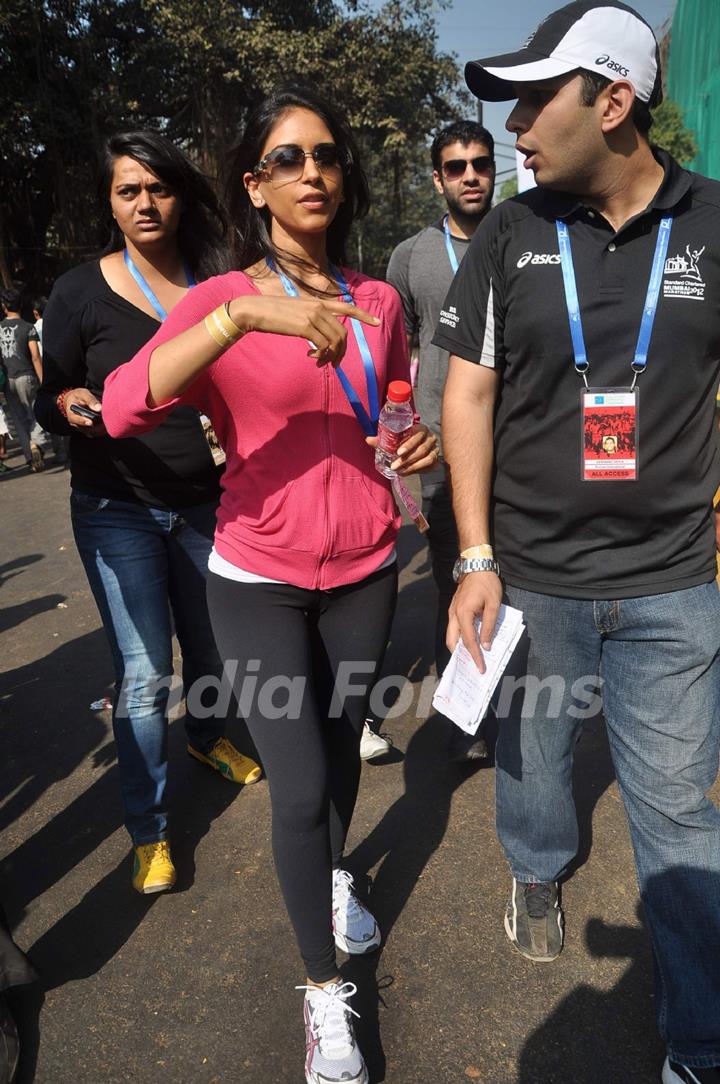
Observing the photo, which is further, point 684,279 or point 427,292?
point 427,292

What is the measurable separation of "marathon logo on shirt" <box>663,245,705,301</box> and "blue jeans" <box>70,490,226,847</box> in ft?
5.33

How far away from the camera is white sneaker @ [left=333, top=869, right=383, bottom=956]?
2.39m

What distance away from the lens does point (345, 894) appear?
2447 mm

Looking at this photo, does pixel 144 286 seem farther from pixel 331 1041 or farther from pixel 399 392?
pixel 331 1041

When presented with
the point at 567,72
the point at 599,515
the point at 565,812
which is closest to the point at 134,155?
the point at 567,72

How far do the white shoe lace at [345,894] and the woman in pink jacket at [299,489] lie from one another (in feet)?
1.16

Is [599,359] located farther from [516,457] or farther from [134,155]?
[134,155]

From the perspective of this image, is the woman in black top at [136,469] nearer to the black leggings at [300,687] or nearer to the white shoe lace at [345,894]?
the white shoe lace at [345,894]

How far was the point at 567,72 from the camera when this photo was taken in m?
1.76

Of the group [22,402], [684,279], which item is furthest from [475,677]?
[22,402]

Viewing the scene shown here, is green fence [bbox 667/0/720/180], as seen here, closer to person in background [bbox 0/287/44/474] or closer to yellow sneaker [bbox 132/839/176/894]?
person in background [bbox 0/287/44/474]

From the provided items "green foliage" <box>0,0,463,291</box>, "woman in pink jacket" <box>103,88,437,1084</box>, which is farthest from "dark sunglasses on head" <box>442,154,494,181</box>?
"green foliage" <box>0,0,463,291</box>

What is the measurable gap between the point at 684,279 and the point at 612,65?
46cm

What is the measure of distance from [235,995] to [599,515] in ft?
5.29
